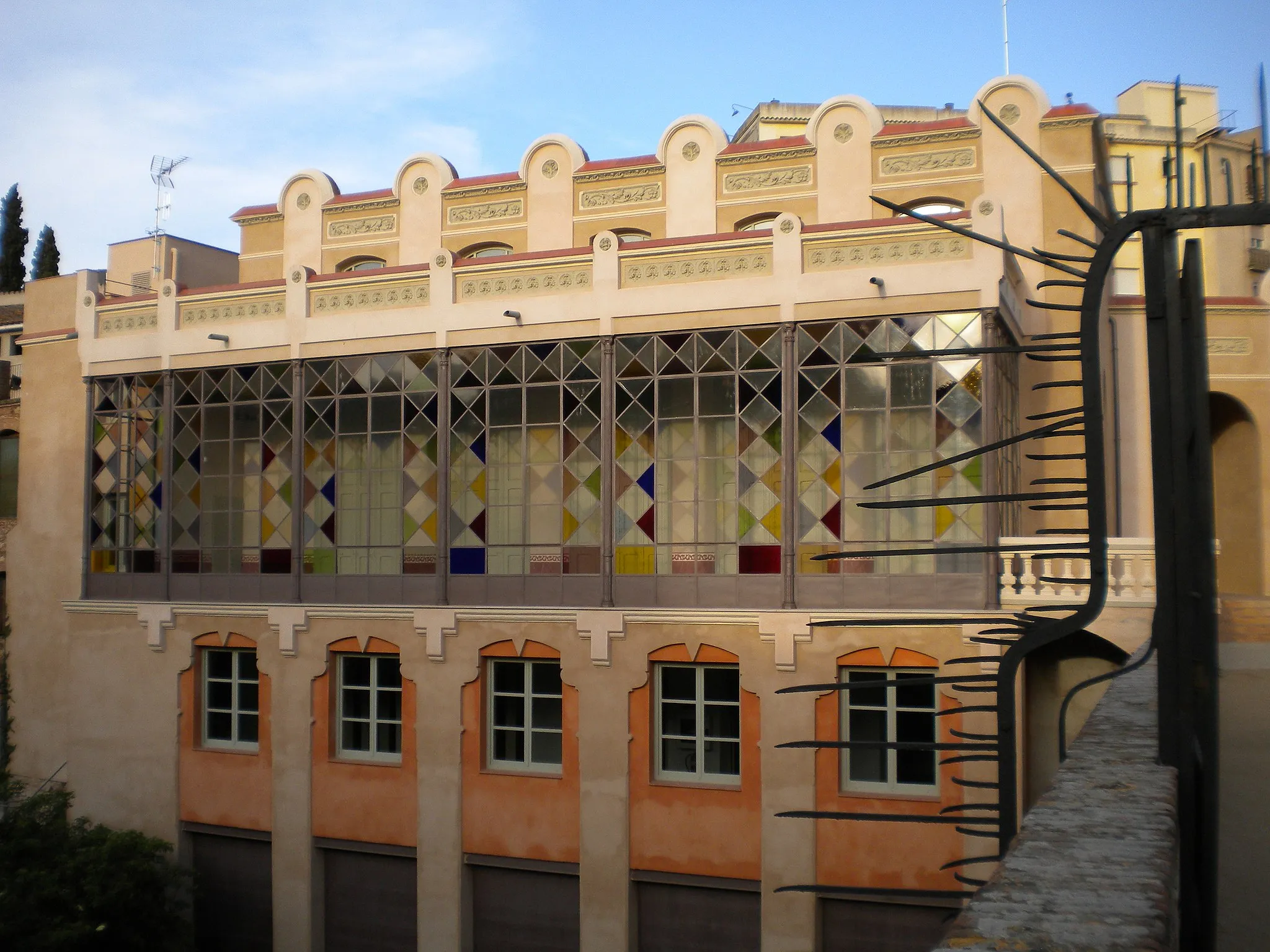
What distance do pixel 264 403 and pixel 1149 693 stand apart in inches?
649

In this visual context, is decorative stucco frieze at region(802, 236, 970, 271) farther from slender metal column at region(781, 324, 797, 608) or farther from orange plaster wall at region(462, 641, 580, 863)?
orange plaster wall at region(462, 641, 580, 863)

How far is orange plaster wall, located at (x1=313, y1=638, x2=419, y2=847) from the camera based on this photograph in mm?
18516

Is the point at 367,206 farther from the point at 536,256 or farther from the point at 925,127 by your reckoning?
the point at 925,127

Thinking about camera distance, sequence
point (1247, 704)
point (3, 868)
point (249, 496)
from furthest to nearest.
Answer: point (249, 496) → point (3, 868) → point (1247, 704)

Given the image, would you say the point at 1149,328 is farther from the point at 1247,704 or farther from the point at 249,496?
the point at 249,496

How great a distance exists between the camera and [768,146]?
21312mm

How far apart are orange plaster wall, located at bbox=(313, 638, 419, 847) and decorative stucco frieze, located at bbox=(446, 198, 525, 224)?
8814 millimetres

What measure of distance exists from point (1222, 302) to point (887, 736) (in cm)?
1091

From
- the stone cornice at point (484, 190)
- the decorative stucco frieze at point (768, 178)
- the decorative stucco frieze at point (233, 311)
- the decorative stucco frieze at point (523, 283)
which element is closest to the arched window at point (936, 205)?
the decorative stucco frieze at point (768, 178)

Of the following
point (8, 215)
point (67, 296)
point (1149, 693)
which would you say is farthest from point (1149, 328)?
point (8, 215)

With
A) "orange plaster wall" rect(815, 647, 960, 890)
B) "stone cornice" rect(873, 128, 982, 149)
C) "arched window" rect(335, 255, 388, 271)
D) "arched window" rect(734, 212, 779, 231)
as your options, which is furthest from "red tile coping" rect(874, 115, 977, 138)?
"arched window" rect(335, 255, 388, 271)

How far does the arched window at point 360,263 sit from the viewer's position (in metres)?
24.2

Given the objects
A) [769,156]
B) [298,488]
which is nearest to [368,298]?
[298,488]

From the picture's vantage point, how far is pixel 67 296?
23.4 m
